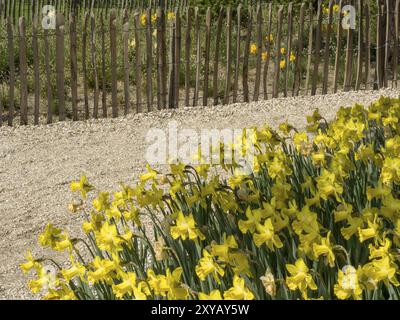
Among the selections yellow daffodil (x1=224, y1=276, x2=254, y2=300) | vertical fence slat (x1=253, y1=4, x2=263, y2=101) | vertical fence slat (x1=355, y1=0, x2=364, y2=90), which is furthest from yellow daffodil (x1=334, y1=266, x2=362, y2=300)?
vertical fence slat (x1=355, y1=0, x2=364, y2=90)

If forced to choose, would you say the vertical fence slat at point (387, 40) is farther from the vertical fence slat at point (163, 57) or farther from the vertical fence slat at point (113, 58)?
the vertical fence slat at point (113, 58)

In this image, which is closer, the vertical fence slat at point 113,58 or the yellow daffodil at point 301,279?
the yellow daffodil at point 301,279

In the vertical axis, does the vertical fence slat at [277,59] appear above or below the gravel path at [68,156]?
above

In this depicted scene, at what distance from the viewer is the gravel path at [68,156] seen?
4.64 metres

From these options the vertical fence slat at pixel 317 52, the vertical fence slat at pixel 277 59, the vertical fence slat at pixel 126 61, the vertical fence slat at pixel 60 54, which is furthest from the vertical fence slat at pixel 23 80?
the vertical fence slat at pixel 317 52

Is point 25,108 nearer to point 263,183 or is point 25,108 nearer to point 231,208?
point 263,183

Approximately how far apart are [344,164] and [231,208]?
455 mm

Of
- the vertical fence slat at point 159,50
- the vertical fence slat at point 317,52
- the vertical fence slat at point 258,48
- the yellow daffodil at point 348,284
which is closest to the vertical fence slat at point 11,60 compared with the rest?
the vertical fence slat at point 159,50

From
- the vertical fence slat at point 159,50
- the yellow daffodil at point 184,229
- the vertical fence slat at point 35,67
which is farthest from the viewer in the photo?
the vertical fence slat at point 159,50

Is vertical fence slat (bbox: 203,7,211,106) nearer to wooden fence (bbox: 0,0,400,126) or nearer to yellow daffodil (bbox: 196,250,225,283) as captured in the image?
wooden fence (bbox: 0,0,400,126)

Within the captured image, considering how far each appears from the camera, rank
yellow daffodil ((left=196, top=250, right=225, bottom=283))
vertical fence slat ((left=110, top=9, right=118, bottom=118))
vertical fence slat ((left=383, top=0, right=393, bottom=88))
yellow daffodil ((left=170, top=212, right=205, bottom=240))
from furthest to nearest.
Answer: vertical fence slat ((left=383, top=0, right=393, bottom=88)) < vertical fence slat ((left=110, top=9, right=118, bottom=118)) < yellow daffodil ((left=170, top=212, right=205, bottom=240)) < yellow daffodil ((left=196, top=250, right=225, bottom=283))

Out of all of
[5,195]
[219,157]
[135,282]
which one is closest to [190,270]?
[135,282]

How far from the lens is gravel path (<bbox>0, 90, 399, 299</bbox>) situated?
4645 millimetres

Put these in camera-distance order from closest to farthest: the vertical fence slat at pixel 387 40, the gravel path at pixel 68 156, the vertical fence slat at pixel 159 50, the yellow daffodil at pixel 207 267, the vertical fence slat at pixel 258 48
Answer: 1. the yellow daffodil at pixel 207 267
2. the gravel path at pixel 68 156
3. the vertical fence slat at pixel 159 50
4. the vertical fence slat at pixel 258 48
5. the vertical fence slat at pixel 387 40
